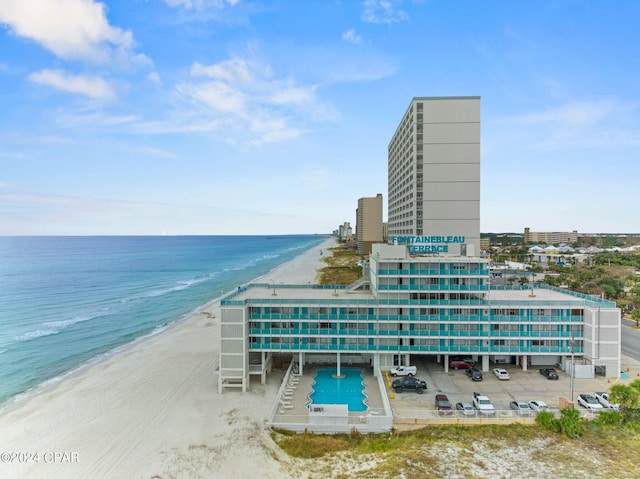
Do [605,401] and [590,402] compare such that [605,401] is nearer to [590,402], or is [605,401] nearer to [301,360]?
[590,402]

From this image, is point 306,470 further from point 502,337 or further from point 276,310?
point 502,337

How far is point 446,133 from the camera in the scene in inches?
3359

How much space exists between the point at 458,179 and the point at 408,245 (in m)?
49.2

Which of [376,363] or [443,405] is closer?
[443,405]

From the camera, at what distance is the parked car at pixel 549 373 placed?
40556 mm

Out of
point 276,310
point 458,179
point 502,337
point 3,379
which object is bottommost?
point 3,379

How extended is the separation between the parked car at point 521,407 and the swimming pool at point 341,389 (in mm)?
13786

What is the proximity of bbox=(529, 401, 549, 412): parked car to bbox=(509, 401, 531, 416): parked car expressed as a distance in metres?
0.38

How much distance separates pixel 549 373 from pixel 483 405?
12776 mm

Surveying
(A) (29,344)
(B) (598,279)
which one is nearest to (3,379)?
(A) (29,344)

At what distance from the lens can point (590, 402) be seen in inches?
1348

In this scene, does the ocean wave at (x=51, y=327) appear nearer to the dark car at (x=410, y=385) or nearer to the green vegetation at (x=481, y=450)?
the green vegetation at (x=481, y=450)

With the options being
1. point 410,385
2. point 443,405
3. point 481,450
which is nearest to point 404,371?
point 410,385

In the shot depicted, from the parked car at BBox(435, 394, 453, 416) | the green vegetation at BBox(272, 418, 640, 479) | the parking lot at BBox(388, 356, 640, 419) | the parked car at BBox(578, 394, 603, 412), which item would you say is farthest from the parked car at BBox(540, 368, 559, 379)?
the parked car at BBox(435, 394, 453, 416)
